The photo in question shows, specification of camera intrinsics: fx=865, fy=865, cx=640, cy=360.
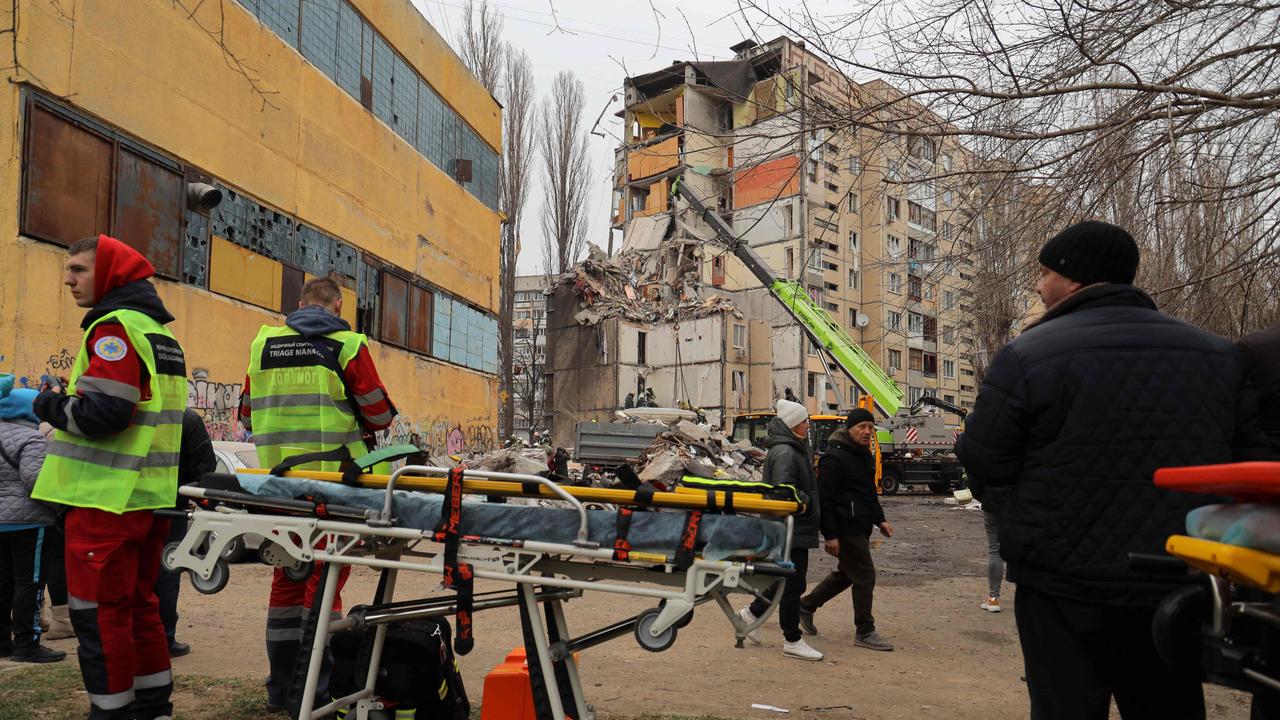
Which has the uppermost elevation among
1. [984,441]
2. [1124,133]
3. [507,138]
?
[507,138]

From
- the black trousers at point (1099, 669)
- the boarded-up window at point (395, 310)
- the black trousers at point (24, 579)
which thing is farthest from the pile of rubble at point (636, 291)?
the black trousers at point (1099, 669)

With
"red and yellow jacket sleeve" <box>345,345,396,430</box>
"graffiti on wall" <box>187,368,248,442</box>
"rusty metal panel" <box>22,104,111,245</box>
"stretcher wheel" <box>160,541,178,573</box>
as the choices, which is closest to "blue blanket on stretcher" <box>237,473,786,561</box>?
"stretcher wheel" <box>160,541,178,573</box>

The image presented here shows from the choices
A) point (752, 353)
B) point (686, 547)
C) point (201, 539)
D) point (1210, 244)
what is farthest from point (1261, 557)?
point (752, 353)

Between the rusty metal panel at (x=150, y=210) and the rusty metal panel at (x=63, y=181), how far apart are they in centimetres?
25

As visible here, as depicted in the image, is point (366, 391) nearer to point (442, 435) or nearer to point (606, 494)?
point (606, 494)

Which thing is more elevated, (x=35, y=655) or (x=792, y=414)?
(x=792, y=414)

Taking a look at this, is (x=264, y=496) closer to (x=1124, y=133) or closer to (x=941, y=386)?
(x=1124, y=133)

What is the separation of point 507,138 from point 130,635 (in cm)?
3245

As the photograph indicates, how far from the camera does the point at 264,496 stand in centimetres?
329

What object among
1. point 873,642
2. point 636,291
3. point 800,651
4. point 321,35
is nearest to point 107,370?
point 800,651

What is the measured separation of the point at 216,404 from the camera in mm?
12484

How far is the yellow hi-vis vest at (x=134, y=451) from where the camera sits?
11.8 feet

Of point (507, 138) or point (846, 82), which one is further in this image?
point (507, 138)

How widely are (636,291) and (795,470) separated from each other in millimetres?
38395
